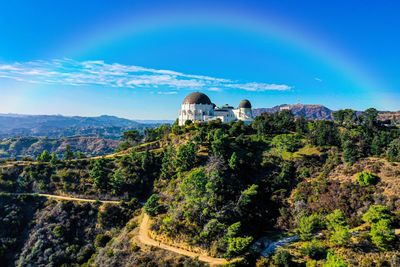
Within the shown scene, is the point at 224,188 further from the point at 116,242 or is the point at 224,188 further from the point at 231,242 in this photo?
the point at 116,242

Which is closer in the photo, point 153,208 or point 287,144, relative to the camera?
point 153,208

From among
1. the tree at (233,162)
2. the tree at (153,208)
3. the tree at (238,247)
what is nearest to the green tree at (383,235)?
the tree at (238,247)

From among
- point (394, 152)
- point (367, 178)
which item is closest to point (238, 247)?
point (367, 178)

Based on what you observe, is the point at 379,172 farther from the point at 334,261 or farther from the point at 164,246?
the point at 164,246

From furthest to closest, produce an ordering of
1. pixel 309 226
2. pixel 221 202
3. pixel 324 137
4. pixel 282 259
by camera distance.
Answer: pixel 324 137, pixel 221 202, pixel 309 226, pixel 282 259

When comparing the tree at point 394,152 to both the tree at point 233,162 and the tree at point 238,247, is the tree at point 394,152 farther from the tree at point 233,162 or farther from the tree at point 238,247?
the tree at point 238,247

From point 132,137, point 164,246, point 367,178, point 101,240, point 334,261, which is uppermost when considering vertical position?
point 132,137

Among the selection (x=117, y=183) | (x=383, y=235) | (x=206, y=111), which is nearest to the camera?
(x=383, y=235)
